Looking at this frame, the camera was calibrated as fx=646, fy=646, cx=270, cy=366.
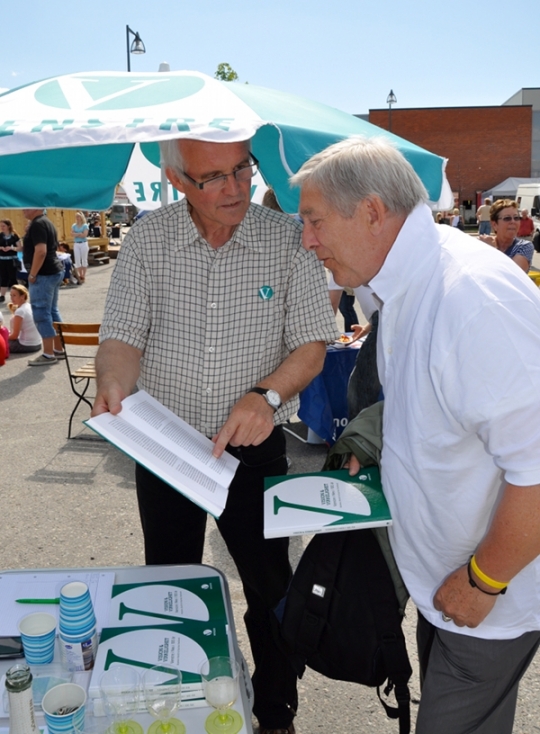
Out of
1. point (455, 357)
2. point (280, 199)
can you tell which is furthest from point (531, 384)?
point (280, 199)

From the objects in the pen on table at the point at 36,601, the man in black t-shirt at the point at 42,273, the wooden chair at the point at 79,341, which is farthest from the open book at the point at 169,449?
the man in black t-shirt at the point at 42,273

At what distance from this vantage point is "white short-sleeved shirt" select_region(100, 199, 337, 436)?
2.07 meters

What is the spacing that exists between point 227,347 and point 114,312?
0.38 metres

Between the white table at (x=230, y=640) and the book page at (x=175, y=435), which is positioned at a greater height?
the book page at (x=175, y=435)

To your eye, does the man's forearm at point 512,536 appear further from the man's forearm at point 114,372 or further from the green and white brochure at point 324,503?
the man's forearm at point 114,372

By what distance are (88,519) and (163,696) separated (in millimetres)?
3095

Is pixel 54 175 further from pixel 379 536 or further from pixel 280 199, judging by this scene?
pixel 379 536

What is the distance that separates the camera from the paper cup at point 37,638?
142 cm

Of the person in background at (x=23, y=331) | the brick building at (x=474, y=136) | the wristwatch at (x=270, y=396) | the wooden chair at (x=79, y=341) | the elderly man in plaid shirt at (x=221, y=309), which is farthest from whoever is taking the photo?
the brick building at (x=474, y=136)

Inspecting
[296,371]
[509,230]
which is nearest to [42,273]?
[509,230]

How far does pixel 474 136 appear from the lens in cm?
4819

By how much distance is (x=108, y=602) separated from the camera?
5.54 feet

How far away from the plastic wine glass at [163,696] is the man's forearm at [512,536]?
690mm

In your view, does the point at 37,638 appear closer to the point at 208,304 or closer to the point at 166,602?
the point at 166,602
